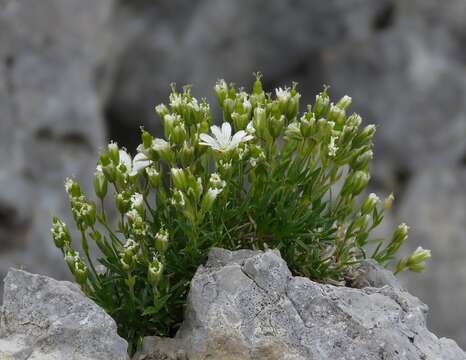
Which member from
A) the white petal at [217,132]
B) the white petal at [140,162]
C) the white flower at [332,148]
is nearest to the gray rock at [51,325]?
the white petal at [140,162]

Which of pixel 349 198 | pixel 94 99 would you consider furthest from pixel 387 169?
pixel 349 198

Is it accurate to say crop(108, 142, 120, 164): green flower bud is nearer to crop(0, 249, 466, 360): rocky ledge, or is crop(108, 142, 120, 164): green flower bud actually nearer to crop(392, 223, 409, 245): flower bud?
crop(0, 249, 466, 360): rocky ledge

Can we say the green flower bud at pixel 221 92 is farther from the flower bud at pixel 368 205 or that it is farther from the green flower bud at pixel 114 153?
the flower bud at pixel 368 205

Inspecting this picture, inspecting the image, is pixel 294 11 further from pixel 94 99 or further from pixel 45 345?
pixel 45 345

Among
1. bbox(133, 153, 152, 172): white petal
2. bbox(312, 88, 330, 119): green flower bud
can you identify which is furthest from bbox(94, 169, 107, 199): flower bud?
bbox(312, 88, 330, 119): green flower bud

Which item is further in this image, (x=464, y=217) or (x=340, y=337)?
(x=464, y=217)

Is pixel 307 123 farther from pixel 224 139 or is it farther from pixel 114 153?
pixel 114 153
